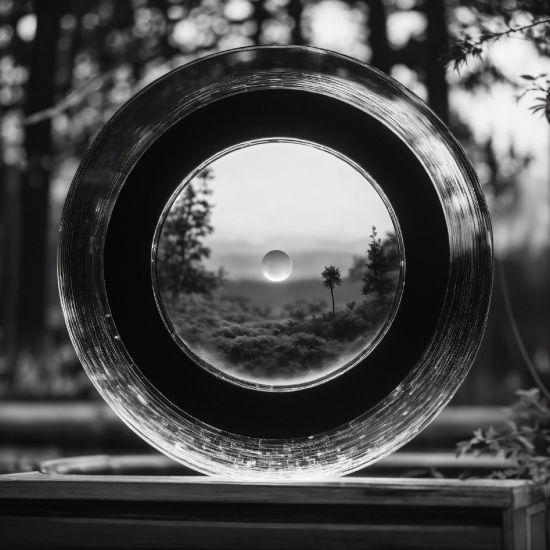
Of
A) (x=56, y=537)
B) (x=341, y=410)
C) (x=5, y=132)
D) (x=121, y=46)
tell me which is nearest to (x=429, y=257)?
(x=341, y=410)

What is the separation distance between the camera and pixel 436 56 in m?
2.05

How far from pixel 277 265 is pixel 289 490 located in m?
0.28

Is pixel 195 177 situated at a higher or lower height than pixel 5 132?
lower

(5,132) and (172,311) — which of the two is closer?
(172,311)

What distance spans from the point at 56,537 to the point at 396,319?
47 cm

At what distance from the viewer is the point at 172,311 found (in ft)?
2.99

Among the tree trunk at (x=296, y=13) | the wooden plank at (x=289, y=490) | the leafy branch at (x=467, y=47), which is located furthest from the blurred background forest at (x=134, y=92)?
the wooden plank at (x=289, y=490)

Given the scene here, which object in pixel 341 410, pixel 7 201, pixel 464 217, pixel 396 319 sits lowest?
pixel 341 410

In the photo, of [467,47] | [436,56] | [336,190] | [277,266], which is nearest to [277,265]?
[277,266]

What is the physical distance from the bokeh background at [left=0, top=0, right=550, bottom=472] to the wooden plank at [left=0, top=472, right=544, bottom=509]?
140cm

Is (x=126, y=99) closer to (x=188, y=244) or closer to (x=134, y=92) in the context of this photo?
(x=134, y=92)

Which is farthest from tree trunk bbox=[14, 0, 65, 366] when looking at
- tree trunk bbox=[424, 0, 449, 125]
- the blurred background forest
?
tree trunk bbox=[424, 0, 449, 125]

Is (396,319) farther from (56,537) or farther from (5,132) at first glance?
(5,132)

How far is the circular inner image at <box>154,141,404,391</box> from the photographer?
873 mm
